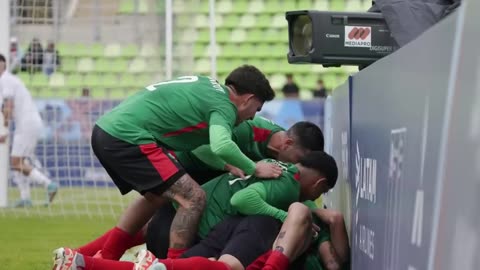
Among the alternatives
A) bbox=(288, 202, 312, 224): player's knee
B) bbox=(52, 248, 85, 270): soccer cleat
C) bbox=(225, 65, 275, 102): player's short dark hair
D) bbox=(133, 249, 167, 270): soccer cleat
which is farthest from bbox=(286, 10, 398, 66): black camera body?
bbox=(52, 248, 85, 270): soccer cleat

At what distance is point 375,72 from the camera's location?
4473 millimetres

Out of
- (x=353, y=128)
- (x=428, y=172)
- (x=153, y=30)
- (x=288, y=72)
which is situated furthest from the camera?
(x=288, y=72)

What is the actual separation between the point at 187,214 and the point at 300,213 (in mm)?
796

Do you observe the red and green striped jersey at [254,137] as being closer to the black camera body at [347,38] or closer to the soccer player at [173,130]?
the soccer player at [173,130]

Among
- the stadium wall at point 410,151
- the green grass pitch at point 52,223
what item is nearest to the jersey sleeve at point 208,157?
the stadium wall at point 410,151

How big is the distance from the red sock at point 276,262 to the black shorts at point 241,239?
0.50 ft

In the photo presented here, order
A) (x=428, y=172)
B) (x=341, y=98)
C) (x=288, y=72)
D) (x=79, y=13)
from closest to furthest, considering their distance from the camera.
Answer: (x=428, y=172) < (x=341, y=98) < (x=79, y=13) < (x=288, y=72)

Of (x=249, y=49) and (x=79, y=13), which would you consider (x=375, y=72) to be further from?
(x=249, y=49)

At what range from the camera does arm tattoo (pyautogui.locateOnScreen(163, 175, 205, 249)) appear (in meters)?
5.98

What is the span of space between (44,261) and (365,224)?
415 centimetres

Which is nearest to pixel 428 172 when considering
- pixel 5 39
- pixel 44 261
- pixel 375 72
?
pixel 375 72

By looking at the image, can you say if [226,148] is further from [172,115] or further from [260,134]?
[260,134]

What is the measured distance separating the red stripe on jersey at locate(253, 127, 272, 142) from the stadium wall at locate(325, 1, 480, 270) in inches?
52.4

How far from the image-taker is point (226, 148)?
5.74 m
